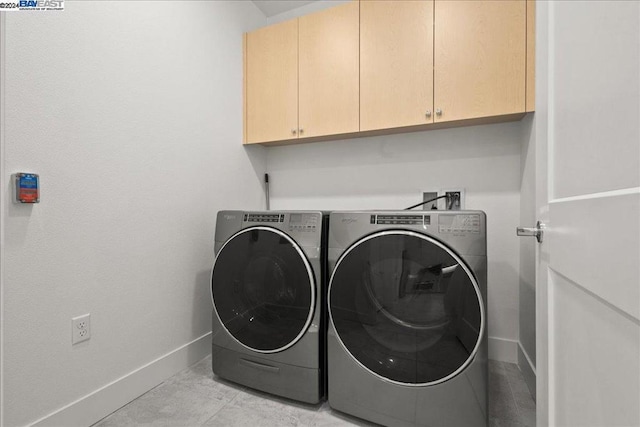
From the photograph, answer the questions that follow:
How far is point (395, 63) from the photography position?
5.41 feet

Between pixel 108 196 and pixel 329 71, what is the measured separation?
141 centimetres

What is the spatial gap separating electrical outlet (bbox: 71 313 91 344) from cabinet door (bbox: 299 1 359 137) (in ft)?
4.87

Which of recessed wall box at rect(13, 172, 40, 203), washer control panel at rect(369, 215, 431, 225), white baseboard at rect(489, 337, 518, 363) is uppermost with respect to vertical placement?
recessed wall box at rect(13, 172, 40, 203)

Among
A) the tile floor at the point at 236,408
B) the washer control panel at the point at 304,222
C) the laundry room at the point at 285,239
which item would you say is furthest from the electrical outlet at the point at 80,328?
the washer control panel at the point at 304,222

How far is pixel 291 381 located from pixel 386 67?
69.0 inches

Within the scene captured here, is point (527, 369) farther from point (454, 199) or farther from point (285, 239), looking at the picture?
point (285, 239)

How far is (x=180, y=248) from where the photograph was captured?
1.62 m

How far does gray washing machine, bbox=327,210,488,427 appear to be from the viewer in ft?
3.55

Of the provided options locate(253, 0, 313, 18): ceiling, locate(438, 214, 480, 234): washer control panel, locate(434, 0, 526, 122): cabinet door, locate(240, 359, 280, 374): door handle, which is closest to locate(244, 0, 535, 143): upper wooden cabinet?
locate(434, 0, 526, 122): cabinet door

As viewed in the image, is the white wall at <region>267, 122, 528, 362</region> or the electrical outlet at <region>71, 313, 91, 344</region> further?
the white wall at <region>267, 122, 528, 362</region>

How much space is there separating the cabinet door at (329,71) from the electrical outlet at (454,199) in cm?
73

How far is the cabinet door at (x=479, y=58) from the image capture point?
1.42 meters

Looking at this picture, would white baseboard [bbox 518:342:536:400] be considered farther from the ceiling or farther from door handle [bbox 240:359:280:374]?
the ceiling

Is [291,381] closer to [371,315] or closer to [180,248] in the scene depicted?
[371,315]
